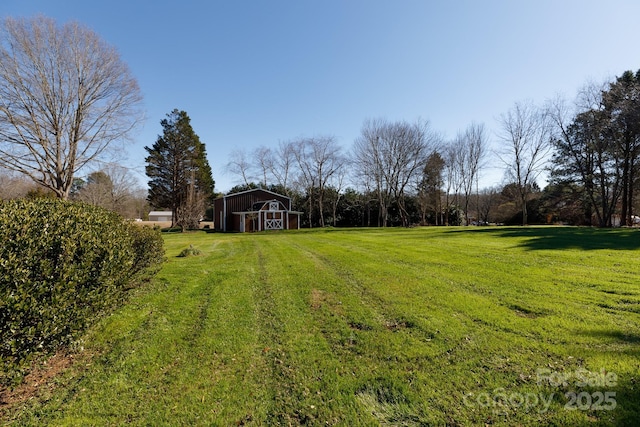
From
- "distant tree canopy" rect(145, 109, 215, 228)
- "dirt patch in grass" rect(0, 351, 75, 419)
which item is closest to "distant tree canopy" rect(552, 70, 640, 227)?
"dirt patch in grass" rect(0, 351, 75, 419)

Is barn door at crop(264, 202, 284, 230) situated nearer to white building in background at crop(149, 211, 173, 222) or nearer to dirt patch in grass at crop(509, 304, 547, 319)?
dirt patch in grass at crop(509, 304, 547, 319)

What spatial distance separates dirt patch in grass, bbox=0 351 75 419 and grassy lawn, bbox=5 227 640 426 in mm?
111

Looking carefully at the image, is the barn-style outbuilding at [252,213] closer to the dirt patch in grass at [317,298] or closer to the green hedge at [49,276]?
the dirt patch in grass at [317,298]

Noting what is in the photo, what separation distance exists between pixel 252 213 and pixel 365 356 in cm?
2636

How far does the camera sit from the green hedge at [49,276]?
212 centimetres

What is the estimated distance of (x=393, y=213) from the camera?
119ft

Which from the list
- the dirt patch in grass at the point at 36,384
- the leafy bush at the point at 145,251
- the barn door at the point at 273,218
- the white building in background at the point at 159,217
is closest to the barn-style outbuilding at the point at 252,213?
the barn door at the point at 273,218

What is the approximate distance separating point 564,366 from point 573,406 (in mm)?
616

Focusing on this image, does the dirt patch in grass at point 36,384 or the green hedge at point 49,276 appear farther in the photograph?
the dirt patch in grass at point 36,384

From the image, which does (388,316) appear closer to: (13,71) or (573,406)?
Result: (573,406)

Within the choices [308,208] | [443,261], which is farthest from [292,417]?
[308,208]

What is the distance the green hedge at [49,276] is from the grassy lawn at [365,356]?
0.60 m

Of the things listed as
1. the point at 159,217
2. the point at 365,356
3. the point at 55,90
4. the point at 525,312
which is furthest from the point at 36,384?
the point at 159,217

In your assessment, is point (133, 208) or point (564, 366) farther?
point (133, 208)
